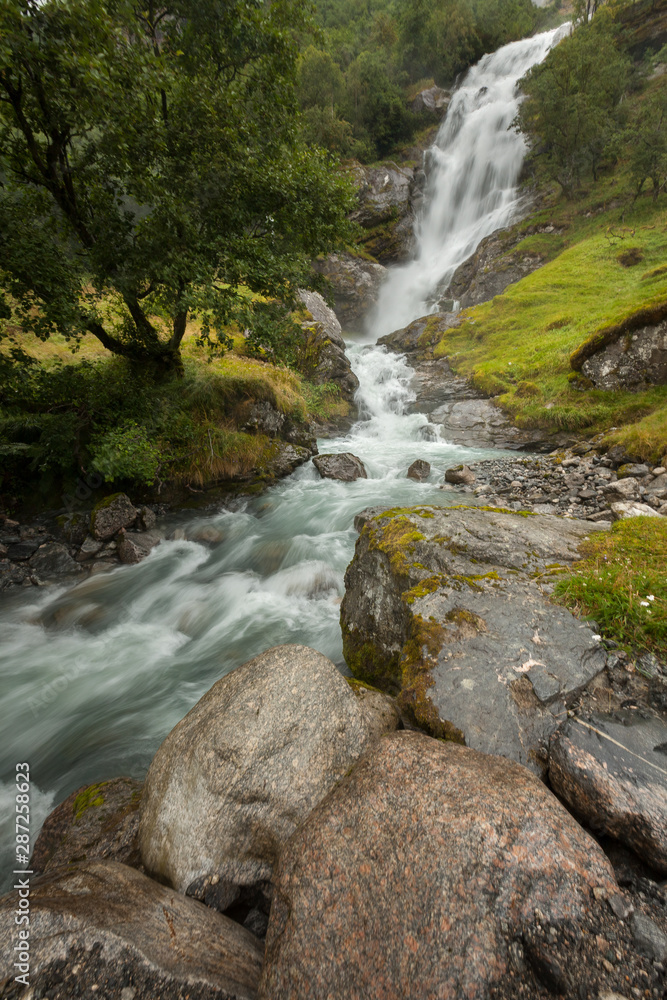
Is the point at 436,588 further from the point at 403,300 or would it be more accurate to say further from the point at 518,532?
the point at 403,300

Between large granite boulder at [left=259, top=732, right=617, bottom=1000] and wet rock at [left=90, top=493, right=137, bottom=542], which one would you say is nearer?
large granite boulder at [left=259, top=732, right=617, bottom=1000]

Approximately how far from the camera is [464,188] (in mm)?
32719

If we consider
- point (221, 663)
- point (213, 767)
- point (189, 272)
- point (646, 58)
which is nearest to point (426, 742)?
point (213, 767)

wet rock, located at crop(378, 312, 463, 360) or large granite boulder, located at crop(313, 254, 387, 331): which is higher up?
large granite boulder, located at crop(313, 254, 387, 331)

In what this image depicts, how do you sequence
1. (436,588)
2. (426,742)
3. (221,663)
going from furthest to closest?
1. (221,663)
2. (436,588)
3. (426,742)

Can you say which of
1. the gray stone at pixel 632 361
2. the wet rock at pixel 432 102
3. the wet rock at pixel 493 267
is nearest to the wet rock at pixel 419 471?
the gray stone at pixel 632 361

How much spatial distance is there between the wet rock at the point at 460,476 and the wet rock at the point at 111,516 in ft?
25.3

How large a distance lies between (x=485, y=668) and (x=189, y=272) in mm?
7091

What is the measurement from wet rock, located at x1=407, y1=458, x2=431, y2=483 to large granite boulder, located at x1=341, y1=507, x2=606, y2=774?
252 inches

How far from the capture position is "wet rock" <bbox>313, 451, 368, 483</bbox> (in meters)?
11.3

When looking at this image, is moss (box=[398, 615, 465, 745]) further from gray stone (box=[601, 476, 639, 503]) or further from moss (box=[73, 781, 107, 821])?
gray stone (box=[601, 476, 639, 503])

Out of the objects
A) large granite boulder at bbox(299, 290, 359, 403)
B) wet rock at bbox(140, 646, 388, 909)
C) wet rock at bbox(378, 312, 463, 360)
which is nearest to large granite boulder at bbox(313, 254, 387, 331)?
wet rock at bbox(378, 312, 463, 360)

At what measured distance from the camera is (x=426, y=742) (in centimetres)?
234

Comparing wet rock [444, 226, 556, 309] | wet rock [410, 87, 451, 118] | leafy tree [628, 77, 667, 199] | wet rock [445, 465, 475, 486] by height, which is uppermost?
wet rock [410, 87, 451, 118]
